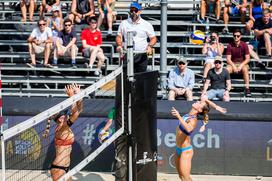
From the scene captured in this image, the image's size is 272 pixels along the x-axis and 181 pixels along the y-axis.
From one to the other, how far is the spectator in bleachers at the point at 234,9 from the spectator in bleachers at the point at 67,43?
343 centimetres

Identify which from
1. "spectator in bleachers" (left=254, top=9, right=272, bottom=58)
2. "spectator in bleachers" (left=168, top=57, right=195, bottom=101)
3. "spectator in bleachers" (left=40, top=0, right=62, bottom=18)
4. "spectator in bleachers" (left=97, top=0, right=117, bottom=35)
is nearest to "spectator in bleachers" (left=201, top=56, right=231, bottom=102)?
"spectator in bleachers" (left=168, top=57, right=195, bottom=101)

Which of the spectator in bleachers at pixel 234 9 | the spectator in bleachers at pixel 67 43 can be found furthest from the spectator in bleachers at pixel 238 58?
the spectator in bleachers at pixel 67 43

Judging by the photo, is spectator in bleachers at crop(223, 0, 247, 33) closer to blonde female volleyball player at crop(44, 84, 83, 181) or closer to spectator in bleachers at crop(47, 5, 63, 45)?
spectator in bleachers at crop(47, 5, 63, 45)

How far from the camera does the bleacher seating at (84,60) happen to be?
43.2 ft

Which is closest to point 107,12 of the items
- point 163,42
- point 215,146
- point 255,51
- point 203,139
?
point 163,42

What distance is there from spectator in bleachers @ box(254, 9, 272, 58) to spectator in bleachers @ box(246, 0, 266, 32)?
7.2 inches

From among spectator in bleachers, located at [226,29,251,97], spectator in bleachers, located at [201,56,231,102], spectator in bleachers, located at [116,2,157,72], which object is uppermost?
spectator in bleachers, located at [116,2,157,72]

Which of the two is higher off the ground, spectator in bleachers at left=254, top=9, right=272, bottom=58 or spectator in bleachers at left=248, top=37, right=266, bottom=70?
spectator in bleachers at left=254, top=9, right=272, bottom=58

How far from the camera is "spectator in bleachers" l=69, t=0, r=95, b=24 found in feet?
48.6

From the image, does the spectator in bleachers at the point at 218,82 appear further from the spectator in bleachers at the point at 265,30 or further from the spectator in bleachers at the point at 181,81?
the spectator in bleachers at the point at 265,30

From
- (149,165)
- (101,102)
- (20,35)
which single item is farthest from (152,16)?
(149,165)

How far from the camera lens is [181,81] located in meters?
11.8

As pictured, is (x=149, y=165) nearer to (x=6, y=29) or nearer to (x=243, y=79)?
(x=243, y=79)

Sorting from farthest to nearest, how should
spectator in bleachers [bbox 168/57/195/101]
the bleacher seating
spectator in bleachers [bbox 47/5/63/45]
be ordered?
spectator in bleachers [bbox 47/5/63/45]
the bleacher seating
spectator in bleachers [bbox 168/57/195/101]
